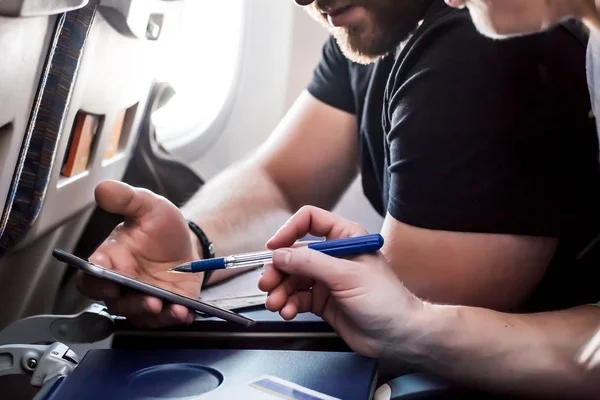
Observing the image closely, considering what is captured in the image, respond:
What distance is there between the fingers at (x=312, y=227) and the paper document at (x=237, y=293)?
100 mm

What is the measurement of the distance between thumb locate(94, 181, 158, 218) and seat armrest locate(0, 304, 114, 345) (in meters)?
0.12

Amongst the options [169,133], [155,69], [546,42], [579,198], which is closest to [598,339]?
[579,198]

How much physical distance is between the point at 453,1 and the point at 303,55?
516 mm

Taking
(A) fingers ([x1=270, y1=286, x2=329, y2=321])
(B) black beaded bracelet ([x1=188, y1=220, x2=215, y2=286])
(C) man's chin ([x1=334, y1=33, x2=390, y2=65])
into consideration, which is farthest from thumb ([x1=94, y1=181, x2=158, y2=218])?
(C) man's chin ([x1=334, y1=33, x2=390, y2=65])

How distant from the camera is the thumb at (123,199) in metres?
0.76

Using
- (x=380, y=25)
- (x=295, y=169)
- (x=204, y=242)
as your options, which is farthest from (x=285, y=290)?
(x=295, y=169)

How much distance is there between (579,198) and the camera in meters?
0.74

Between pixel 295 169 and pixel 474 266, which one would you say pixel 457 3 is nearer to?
pixel 474 266

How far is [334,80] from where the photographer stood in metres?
1.14

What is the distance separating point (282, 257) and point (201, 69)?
0.80 meters

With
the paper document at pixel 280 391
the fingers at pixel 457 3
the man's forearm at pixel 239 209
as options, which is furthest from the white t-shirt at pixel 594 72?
the man's forearm at pixel 239 209

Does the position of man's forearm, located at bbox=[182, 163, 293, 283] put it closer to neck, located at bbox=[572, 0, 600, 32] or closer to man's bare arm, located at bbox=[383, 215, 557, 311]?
man's bare arm, located at bbox=[383, 215, 557, 311]

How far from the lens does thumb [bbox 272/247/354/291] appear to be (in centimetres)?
61

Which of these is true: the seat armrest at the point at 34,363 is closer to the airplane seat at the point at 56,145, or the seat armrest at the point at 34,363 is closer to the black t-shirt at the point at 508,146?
the airplane seat at the point at 56,145
